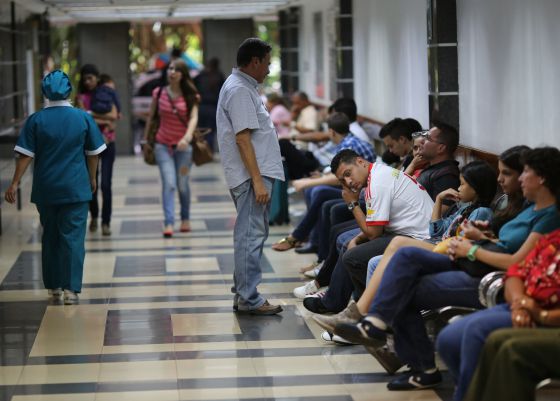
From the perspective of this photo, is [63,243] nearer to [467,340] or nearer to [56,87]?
[56,87]

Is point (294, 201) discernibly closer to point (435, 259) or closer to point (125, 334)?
point (125, 334)

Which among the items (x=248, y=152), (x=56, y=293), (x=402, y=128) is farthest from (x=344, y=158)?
(x=56, y=293)

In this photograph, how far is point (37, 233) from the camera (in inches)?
451

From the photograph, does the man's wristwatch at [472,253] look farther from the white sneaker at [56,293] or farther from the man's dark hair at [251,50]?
the white sneaker at [56,293]

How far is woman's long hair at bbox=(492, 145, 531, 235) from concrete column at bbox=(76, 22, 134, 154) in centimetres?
1657

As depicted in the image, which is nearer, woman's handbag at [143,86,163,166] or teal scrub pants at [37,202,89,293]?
teal scrub pants at [37,202,89,293]

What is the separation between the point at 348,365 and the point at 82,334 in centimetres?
178

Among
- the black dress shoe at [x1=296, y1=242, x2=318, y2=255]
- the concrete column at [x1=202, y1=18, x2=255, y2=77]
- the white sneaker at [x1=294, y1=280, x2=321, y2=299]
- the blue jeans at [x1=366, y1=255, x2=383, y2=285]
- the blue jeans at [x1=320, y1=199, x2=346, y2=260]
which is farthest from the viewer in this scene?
the concrete column at [x1=202, y1=18, x2=255, y2=77]

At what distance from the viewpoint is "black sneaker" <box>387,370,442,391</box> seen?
553 centimetres

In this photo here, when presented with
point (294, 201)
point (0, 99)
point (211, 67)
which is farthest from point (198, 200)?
point (211, 67)

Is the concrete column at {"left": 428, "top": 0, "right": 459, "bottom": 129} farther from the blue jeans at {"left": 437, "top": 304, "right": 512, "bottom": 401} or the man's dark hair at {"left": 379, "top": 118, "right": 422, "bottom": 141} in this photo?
the blue jeans at {"left": 437, "top": 304, "right": 512, "bottom": 401}

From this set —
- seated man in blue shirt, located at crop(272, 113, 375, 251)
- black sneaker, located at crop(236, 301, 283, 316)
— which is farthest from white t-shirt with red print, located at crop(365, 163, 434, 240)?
seated man in blue shirt, located at crop(272, 113, 375, 251)

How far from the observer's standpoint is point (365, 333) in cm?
540

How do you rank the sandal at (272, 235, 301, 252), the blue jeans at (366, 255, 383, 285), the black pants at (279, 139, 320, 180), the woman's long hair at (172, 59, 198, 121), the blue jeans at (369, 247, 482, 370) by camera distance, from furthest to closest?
1. the black pants at (279, 139, 320, 180)
2. the woman's long hair at (172, 59, 198, 121)
3. the sandal at (272, 235, 301, 252)
4. the blue jeans at (366, 255, 383, 285)
5. the blue jeans at (369, 247, 482, 370)
